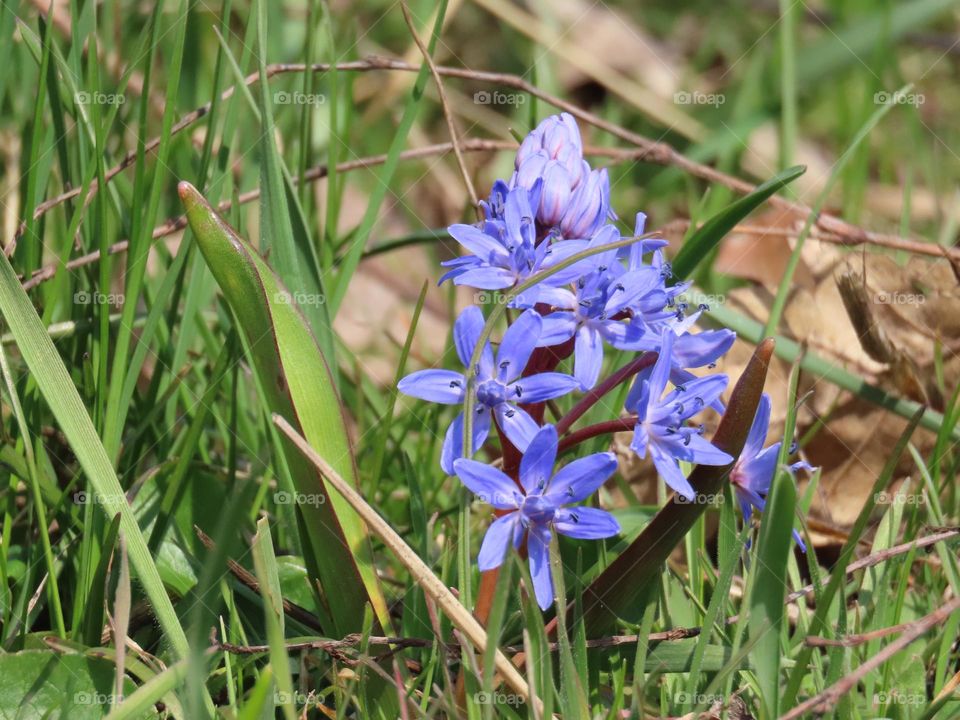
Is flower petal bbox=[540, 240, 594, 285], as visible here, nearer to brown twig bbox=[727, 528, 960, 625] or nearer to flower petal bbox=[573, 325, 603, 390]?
flower petal bbox=[573, 325, 603, 390]

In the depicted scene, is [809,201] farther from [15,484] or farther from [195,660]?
[195,660]

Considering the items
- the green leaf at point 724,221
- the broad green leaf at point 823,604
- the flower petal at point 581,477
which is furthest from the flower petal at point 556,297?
the broad green leaf at point 823,604

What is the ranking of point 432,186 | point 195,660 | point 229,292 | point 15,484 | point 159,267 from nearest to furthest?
1. point 195,660
2. point 229,292
3. point 15,484
4. point 159,267
5. point 432,186

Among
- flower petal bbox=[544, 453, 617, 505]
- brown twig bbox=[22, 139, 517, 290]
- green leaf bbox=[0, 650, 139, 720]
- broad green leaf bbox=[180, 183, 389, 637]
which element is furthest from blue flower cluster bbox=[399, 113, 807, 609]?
brown twig bbox=[22, 139, 517, 290]

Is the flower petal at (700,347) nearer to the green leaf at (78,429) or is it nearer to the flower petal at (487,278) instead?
the flower petal at (487,278)

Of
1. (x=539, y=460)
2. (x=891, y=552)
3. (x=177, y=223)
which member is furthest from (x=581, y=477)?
(x=177, y=223)

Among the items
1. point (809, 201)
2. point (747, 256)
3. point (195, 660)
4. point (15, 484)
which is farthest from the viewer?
point (809, 201)

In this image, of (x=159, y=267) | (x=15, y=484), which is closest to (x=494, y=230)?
(x=15, y=484)

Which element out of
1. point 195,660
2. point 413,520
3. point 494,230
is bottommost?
point 413,520
